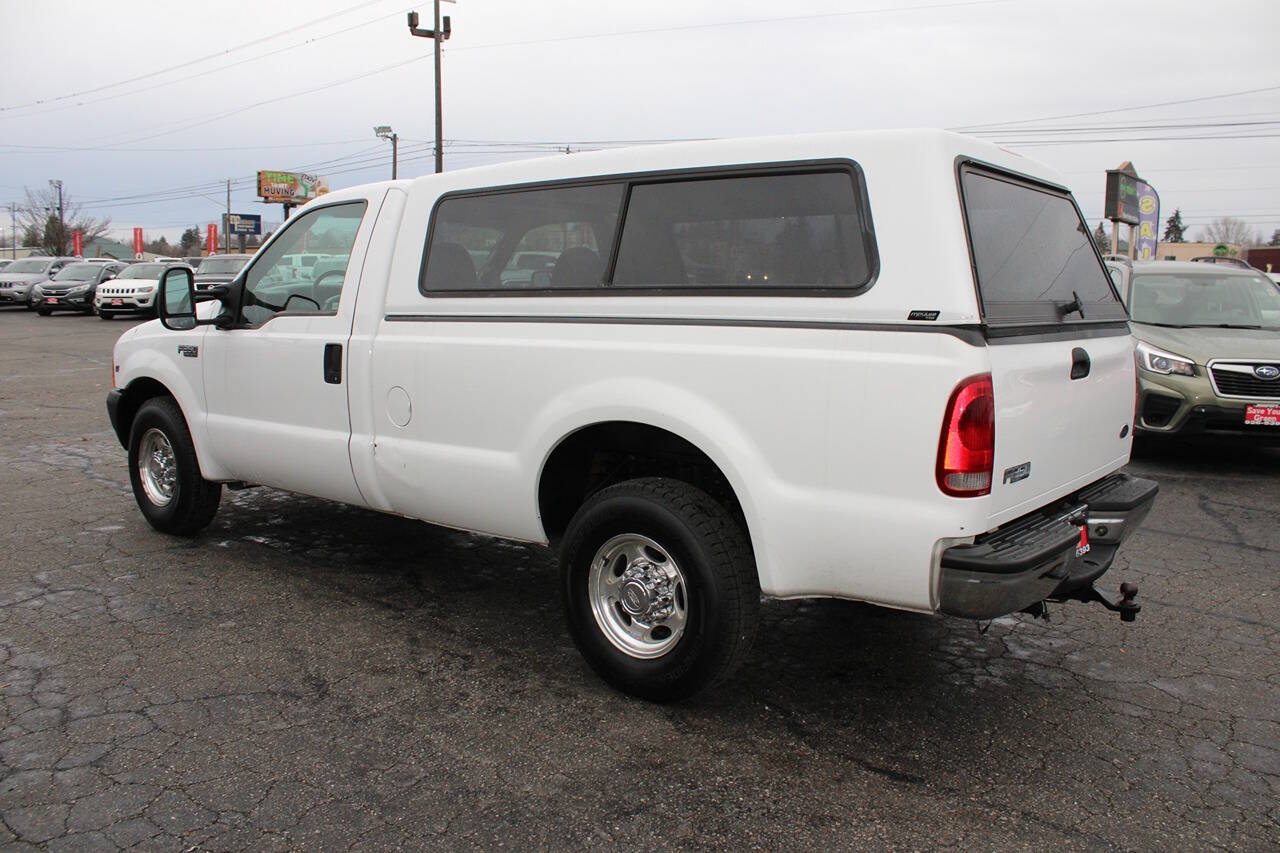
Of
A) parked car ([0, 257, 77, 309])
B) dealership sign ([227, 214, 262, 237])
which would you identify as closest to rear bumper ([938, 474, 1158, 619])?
parked car ([0, 257, 77, 309])

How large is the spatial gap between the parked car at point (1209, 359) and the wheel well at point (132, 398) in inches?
275

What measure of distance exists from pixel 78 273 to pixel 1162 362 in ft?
97.7

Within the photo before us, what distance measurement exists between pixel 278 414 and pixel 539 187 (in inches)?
72.8

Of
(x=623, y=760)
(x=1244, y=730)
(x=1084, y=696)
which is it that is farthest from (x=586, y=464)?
(x=1244, y=730)

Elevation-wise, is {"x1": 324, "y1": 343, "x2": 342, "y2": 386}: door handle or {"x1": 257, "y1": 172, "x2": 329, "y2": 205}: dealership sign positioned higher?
{"x1": 257, "y1": 172, "x2": 329, "y2": 205}: dealership sign

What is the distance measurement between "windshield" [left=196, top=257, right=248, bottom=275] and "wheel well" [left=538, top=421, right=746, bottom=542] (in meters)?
22.2

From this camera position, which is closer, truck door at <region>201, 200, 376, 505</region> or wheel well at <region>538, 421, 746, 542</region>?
wheel well at <region>538, 421, 746, 542</region>

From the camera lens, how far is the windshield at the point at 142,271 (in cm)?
2661

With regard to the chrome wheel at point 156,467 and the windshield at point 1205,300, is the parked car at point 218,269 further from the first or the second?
the windshield at point 1205,300

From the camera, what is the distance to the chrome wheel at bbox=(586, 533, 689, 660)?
3547 mm

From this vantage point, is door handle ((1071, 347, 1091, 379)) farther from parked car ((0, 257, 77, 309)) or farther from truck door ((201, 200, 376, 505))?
parked car ((0, 257, 77, 309))

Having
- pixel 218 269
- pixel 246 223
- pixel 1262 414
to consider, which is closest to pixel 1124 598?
pixel 1262 414

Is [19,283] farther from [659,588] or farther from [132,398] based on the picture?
[659,588]

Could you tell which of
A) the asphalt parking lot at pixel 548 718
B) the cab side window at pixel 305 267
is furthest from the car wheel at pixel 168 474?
the cab side window at pixel 305 267
